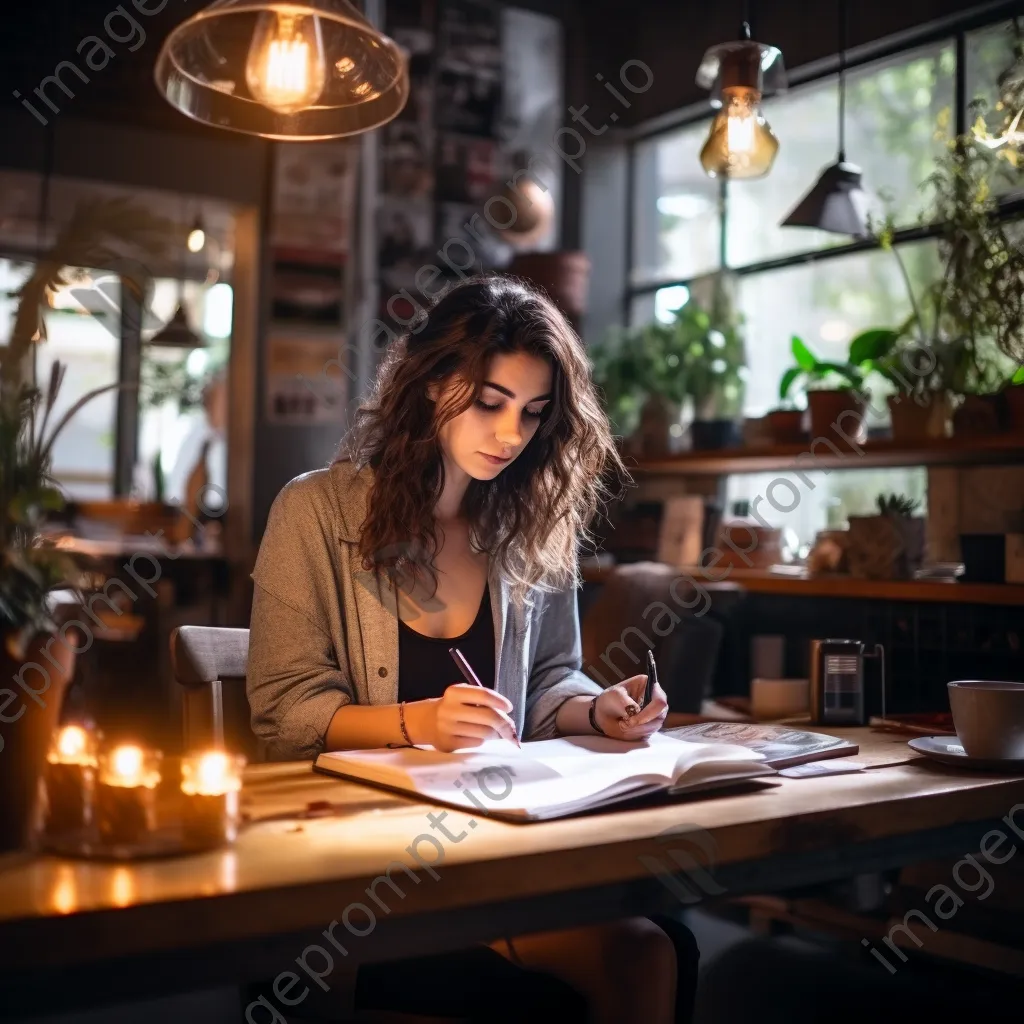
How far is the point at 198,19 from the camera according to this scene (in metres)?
1.49

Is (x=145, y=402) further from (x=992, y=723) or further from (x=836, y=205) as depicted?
(x=992, y=723)

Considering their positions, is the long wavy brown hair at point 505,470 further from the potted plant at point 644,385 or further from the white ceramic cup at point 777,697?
the potted plant at point 644,385

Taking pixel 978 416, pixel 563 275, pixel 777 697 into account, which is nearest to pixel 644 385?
pixel 563 275

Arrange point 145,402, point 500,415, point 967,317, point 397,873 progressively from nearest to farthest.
Answer: point 397,873
point 500,415
point 967,317
point 145,402

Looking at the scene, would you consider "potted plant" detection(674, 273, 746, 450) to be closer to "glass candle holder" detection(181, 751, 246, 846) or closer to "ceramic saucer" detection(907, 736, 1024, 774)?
"ceramic saucer" detection(907, 736, 1024, 774)

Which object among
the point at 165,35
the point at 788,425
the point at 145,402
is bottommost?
the point at 788,425

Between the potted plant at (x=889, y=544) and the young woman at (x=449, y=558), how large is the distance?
111cm

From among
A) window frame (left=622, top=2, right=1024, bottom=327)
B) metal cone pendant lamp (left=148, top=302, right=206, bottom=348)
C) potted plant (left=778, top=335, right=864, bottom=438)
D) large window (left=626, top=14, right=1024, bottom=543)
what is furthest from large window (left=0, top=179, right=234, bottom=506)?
potted plant (left=778, top=335, right=864, bottom=438)

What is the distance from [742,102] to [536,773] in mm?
1697

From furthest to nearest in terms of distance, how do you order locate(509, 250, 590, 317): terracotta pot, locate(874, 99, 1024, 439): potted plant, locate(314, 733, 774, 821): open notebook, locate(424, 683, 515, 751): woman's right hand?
locate(509, 250, 590, 317): terracotta pot
locate(874, 99, 1024, 439): potted plant
locate(424, 683, 515, 751): woman's right hand
locate(314, 733, 774, 821): open notebook

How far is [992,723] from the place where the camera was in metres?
1.42

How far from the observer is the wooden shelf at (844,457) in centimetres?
270

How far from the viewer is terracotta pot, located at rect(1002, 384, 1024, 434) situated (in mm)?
2607

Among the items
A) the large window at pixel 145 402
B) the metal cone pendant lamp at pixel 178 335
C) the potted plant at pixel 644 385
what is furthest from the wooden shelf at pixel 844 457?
the large window at pixel 145 402
